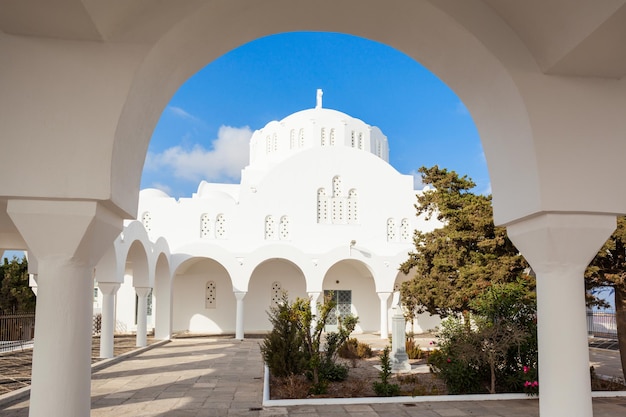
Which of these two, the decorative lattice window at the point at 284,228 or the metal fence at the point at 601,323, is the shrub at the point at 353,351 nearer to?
the decorative lattice window at the point at 284,228

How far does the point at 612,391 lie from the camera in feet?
30.1

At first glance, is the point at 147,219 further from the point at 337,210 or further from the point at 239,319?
the point at 337,210

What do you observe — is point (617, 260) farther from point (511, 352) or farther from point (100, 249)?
point (100, 249)

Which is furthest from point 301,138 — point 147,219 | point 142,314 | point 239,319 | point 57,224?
point 57,224

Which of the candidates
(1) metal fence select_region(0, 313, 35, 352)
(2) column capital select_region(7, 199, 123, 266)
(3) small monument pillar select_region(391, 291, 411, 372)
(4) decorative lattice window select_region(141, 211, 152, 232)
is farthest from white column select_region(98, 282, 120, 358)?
(2) column capital select_region(7, 199, 123, 266)

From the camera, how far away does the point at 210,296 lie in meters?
24.2

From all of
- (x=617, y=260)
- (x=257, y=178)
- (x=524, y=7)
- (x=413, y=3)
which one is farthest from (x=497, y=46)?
(x=257, y=178)

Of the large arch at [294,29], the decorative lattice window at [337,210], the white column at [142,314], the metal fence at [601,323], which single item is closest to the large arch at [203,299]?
the decorative lattice window at [337,210]

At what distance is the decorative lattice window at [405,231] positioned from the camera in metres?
23.4

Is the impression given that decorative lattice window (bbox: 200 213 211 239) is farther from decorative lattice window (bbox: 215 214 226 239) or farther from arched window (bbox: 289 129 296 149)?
arched window (bbox: 289 129 296 149)

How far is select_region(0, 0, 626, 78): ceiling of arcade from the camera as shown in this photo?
3.41 meters

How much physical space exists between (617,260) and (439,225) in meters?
14.4

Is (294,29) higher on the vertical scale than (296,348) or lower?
higher

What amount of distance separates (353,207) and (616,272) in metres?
14.1
